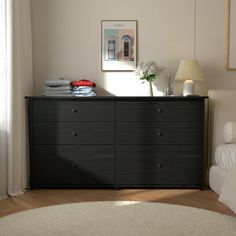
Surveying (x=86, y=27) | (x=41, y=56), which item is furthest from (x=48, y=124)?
(x=86, y=27)

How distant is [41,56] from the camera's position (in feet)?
13.5

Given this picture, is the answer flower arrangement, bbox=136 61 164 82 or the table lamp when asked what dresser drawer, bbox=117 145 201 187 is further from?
flower arrangement, bbox=136 61 164 82

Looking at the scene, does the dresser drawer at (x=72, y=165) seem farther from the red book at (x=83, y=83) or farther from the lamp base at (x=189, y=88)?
the lamp base at (x=189, y=88)

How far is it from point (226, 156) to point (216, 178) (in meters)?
0.27

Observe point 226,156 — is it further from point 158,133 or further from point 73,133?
point 73,133

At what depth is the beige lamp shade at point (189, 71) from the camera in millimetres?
3836

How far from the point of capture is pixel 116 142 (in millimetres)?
3723

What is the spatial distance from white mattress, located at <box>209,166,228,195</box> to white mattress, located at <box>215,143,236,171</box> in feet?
0.14

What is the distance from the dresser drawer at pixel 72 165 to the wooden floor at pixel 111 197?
112 millimetres

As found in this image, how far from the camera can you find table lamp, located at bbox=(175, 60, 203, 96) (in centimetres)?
384

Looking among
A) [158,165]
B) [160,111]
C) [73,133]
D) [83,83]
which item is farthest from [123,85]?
[158,165]

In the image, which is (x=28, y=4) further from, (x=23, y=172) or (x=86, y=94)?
(x=23, y=172)

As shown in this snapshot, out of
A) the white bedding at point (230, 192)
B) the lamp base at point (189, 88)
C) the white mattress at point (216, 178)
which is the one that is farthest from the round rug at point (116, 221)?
the lamp base at point (189, 88)

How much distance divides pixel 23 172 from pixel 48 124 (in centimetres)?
48
